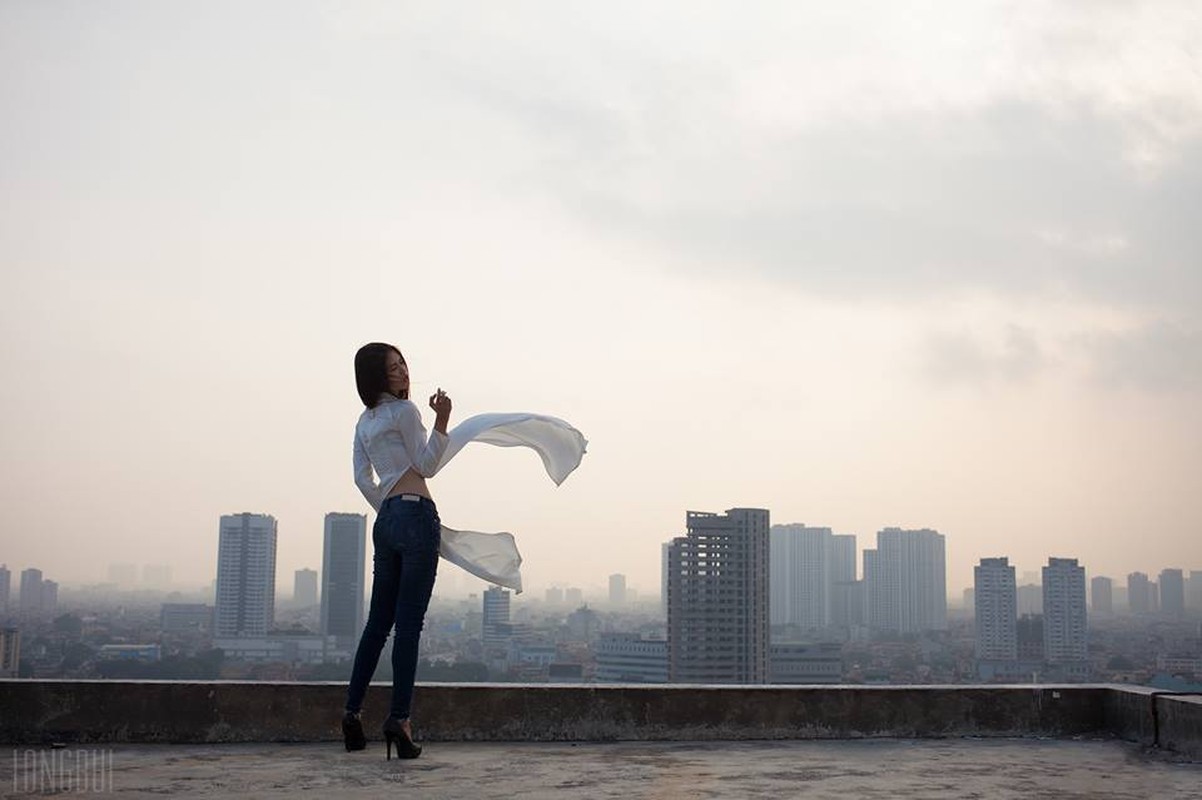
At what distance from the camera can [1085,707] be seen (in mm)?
6844

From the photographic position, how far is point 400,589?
5.58 metres

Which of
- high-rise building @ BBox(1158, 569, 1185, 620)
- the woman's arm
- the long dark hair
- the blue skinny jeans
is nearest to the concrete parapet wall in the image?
the blue skinny jeans

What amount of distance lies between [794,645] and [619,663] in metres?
23.1

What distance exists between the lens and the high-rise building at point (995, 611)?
470ft

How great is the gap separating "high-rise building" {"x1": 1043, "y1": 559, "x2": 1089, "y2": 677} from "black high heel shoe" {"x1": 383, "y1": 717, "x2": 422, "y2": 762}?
13139 centimetres

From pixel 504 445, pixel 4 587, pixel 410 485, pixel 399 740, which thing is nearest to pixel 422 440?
pixel 410 485

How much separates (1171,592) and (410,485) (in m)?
171

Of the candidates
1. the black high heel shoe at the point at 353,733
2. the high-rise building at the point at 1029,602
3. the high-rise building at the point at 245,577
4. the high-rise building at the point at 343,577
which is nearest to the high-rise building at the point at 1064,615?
the high-rise building at the point at 1029,602

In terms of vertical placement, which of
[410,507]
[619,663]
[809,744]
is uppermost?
[410,507]

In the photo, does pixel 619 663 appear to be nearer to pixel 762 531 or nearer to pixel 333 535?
pixel 762 531

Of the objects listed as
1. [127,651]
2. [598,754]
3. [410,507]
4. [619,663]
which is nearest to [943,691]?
[598,754]

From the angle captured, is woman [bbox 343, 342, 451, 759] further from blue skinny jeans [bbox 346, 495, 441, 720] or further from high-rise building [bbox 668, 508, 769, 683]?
high-rise building [bbox 668, 508, 769, 683]

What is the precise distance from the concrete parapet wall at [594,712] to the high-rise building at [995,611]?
428ft

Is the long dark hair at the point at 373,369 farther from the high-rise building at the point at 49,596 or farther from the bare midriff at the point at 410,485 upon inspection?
the high-rise building at the point at 49,596
